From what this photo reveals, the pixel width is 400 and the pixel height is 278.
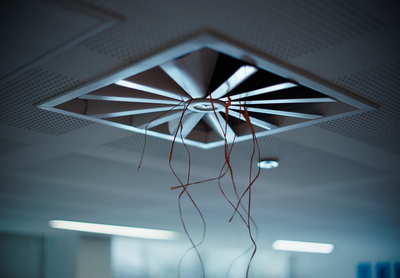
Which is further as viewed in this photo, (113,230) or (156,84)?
(113,230)

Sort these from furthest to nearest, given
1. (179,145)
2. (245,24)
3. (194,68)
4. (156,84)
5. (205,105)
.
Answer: (179,145) < (205,105) < (156,84) < (194,68) < (245,24)

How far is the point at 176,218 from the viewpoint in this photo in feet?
16.4

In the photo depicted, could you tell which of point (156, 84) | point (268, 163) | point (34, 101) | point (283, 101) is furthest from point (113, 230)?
point (283, 101)

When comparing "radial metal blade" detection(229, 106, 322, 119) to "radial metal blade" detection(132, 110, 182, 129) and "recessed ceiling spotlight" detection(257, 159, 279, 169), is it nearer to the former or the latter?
"radial metal blade" detection(132, 110, 182, 129)

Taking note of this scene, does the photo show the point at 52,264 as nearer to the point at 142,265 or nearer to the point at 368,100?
the point at 142,265

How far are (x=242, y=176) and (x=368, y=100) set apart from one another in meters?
1.46

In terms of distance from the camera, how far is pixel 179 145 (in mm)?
2318

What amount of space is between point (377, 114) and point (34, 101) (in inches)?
65.8

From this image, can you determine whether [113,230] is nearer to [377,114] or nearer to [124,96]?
[124,96]

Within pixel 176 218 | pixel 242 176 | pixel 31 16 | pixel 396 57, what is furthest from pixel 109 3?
pixel 176 218

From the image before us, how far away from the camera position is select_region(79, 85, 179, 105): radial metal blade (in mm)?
1601

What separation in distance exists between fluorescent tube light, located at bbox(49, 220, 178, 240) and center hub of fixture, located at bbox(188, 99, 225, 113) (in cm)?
431

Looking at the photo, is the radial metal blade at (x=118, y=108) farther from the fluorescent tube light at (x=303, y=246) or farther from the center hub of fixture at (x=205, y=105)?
the fluorescent tube light at (x=303, y=246)

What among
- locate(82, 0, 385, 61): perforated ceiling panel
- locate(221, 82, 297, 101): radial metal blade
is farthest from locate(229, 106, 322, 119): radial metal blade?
locate(82, 0, 385, 61): perforated ceiling panel
